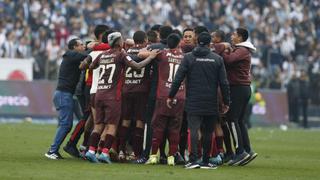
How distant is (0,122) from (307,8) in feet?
65.7

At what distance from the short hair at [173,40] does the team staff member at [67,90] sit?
1.95 meters

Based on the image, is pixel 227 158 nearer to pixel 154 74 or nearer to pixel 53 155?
pixel 154 74

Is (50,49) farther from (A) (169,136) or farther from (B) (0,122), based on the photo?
(A) (169,136)

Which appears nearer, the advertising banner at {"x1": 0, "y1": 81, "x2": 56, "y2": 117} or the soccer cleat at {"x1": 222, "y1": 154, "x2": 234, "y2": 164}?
the soccer cleat at {"x1": 222, "y1": 154, "x2": 234, "y2": 164}

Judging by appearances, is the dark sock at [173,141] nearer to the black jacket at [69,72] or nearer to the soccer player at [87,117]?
the soccer player at [87,117]

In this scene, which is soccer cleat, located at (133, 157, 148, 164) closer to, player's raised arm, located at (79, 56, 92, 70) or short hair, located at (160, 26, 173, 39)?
player's raised arm, located at (79, 56, 92, 70)

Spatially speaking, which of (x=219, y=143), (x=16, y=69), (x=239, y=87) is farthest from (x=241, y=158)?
(x=16, y=69)

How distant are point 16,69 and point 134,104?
18.8 metres

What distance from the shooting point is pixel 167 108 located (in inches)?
778

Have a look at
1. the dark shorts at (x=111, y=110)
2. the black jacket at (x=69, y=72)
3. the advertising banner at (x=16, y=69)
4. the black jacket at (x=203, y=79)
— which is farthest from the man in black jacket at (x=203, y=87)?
the advertising banner at (x=16, y=69)

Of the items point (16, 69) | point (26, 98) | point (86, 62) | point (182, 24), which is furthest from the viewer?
point (182, 24)

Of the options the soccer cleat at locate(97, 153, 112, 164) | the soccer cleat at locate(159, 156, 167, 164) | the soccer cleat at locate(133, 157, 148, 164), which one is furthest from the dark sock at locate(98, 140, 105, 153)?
the soccer cleat at locate(159, 156, 167, 164)

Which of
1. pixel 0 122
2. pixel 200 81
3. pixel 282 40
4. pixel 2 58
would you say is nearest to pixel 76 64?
pixel 200 81

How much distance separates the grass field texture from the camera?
17.4m
